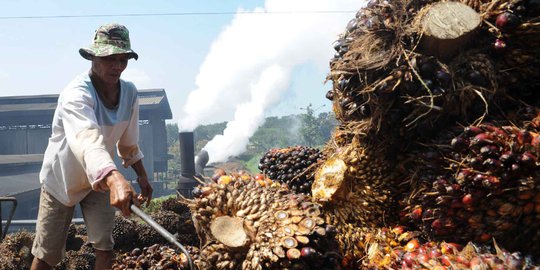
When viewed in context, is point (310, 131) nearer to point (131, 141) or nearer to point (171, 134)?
point (171, 134)

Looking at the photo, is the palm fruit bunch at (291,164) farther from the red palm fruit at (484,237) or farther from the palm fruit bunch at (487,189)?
the red palm fruit at (484,237)

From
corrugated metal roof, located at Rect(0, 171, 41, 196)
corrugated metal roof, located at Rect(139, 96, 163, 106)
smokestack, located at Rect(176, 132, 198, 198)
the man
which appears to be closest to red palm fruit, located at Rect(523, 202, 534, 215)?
the man

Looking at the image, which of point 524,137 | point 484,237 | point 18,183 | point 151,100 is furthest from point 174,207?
point 151,100

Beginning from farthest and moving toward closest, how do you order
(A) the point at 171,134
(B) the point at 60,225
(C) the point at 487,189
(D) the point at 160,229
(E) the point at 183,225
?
(A) the point at 171,134, (E) the point at 183,225, (B) the point at 60,225, (C) the point at 487,189, (D) the point at 160,229

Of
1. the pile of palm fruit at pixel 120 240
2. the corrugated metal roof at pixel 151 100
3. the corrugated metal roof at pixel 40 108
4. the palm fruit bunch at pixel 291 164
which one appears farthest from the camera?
the corrugated metal roof at pixel 151 100

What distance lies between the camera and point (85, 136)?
2.41 metres

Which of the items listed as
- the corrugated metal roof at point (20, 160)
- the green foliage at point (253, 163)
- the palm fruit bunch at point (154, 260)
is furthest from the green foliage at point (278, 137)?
the palm fruit bunch at point (154, 260)

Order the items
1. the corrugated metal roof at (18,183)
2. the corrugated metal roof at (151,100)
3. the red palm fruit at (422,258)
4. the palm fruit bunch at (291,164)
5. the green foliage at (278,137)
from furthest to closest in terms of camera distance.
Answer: the green foliage at (278,137)
the corrugated metal roof at (151,100)
the corrugated metal roof at (18,183)
the palm fruit bunch at (291,164)
the red palm fruit at (422,258)

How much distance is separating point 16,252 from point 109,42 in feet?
11.6

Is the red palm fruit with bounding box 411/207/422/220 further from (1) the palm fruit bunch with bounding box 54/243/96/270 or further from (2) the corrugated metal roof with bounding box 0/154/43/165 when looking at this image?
(2) the corrugated metal roof with bounding box 0/154/43/165

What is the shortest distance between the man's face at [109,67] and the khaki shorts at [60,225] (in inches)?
34.5

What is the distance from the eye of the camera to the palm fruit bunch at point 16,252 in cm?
461

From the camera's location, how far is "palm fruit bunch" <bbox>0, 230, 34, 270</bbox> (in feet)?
15.1

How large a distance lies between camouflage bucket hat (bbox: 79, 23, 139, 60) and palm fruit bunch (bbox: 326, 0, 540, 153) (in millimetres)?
1492
